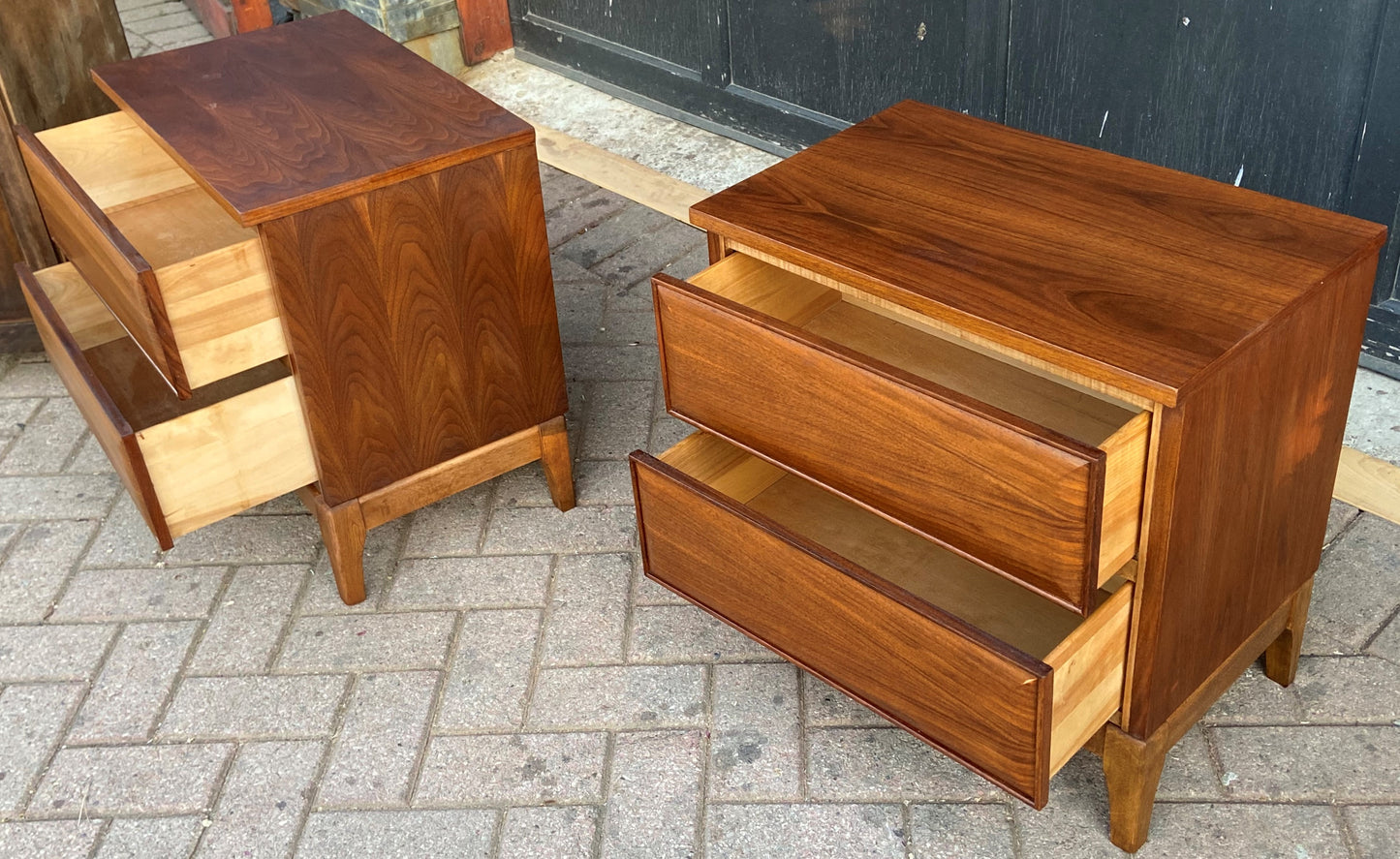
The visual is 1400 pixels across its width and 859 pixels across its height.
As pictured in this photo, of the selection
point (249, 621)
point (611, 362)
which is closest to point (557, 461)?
point (611, 362)

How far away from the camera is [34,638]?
2.36 metres

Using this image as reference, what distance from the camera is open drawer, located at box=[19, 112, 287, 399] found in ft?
6.56

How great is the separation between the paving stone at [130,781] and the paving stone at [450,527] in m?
0.54

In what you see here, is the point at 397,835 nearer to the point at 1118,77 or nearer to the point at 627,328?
the point at 627,328

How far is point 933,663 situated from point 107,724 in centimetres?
137

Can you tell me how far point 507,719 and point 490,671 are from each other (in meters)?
0.12

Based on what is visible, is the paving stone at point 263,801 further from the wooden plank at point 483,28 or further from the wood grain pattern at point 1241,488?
the wooden plank at point 483,28

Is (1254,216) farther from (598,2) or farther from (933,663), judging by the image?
(598,2)

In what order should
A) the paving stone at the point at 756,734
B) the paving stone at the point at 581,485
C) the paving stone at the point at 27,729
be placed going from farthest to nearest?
the paving stone at the point at 581,485
the paving stone at the point at 27,729
the paving stone at the point at 756,734

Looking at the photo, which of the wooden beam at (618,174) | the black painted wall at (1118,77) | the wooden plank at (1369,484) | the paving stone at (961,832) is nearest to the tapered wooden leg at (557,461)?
the wooden beam at (618,174)

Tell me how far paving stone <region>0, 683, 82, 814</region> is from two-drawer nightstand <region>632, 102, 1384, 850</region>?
1.02 m

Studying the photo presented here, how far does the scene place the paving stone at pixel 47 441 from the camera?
2.78 metres

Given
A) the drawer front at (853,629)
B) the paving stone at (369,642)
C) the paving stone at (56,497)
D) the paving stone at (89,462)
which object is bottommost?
the paving stone at (369,642)

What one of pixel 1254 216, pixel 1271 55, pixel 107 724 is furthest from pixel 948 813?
pixel 1271 55
